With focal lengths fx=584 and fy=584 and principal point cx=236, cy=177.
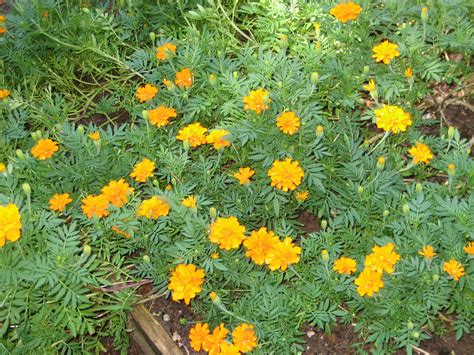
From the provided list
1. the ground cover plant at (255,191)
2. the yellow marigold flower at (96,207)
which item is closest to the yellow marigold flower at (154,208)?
the ground cover plant at (255,191)

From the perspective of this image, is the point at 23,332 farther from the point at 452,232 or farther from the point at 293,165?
the point at 452,232

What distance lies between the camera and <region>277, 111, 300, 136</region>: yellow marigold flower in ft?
7.40

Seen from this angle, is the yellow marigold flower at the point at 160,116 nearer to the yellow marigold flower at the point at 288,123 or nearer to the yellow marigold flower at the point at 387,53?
the yellow marigold flower at the point at 288,123

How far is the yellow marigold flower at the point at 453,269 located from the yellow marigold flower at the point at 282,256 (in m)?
0.50

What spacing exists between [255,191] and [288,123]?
328 mm

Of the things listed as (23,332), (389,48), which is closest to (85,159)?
(23,332)

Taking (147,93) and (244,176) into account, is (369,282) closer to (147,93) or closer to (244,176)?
(244,176)

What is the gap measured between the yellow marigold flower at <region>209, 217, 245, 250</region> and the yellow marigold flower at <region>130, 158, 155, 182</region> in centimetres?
43

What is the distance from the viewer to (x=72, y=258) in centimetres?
212

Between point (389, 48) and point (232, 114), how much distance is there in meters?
0.73

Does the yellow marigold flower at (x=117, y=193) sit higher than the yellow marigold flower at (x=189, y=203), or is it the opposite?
the yellow marigold flower at (x=117, y=193)

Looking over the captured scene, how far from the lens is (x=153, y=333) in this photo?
2.33m

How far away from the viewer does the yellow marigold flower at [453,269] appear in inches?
76.2

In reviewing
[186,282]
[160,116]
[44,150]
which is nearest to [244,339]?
[186,282]
